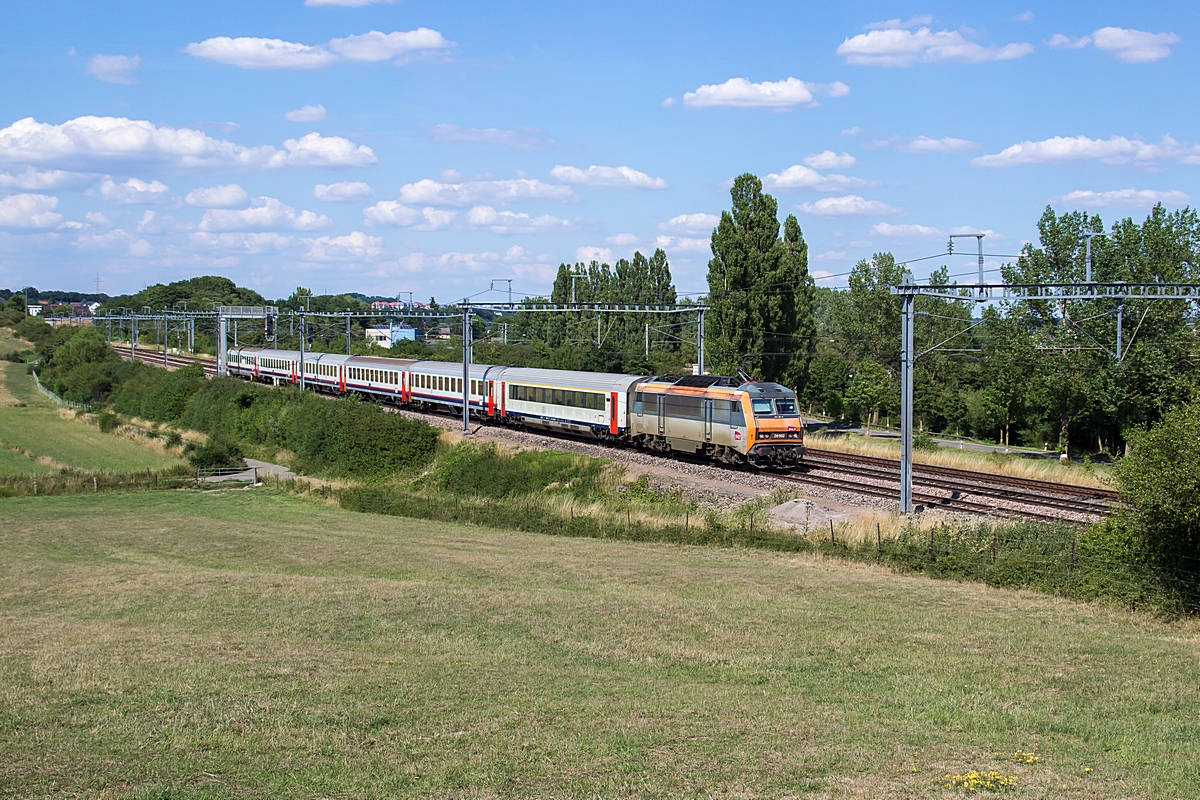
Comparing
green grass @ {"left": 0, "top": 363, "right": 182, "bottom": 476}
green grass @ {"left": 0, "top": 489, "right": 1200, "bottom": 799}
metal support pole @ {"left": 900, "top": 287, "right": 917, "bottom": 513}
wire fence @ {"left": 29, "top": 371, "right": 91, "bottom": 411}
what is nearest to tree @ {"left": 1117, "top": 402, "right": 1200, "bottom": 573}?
green grass @ {"left": 0, "top": 489, "right": 1200, "bottom": 799}

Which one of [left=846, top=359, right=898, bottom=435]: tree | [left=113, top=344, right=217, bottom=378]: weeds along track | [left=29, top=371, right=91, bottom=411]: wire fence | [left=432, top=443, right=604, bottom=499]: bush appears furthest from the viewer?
[left=113, top=344, right=217, bottom=378]: weeds along track

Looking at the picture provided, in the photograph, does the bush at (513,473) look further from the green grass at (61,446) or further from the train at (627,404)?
the green grass at (61,446)

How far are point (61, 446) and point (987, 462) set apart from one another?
2389 inches

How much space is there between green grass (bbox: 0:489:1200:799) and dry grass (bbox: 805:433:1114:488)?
47.2ft

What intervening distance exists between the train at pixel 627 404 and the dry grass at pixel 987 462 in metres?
4.59

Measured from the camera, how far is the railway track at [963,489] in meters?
28.3

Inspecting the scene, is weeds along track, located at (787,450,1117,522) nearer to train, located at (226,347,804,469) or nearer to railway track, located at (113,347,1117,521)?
railway track, located at (113,347,1117,521)

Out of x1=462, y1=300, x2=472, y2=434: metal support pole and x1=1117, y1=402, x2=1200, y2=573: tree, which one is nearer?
x1=1117, y1=402, x2=1200, y2=573: tree

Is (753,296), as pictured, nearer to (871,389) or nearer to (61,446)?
(871,389)

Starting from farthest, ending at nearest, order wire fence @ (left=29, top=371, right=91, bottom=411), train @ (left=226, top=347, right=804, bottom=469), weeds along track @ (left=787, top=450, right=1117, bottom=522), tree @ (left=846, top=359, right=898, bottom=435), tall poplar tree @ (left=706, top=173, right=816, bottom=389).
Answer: wire fence @ (left=29, top=371, right=91, bottom=411), tree @ (left=846, top=359, right=898, bottom=435), tall poplar tree @ (left=706, top=173, right=816, bottom=389), train @ (left=226, top=347, right=804, bottom=469), weeds along track @ (left=787, top=450, right=1117, bottom=522)

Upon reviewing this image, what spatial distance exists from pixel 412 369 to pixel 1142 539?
158ft

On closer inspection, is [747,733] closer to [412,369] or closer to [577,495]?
[577,495]

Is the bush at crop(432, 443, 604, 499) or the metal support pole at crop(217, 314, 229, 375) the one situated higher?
the metal support pole at crop(217, 314, 229, 375)

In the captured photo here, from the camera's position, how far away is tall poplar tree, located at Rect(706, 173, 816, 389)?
54.7 m
